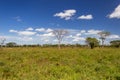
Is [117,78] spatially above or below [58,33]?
below

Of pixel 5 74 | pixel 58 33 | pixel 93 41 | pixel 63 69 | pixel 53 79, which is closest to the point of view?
pixel 53 79

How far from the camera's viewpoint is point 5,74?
10125mm

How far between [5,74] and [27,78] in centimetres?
166

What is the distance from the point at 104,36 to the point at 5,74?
7527 cm

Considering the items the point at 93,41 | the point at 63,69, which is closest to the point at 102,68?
the point at 63,69

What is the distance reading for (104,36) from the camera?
82375 millimetres

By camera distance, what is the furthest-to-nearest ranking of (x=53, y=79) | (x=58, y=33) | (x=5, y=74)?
(x=58, y=33), (x=5, y=74), (x=53, y=79)

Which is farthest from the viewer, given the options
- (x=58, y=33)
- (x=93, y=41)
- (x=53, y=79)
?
(x=58, y=33)

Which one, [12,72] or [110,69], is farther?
[110,69]

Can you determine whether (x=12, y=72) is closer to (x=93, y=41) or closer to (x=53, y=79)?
(x=53, y=79)

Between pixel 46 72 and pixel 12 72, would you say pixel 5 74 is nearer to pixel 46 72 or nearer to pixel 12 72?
pixel 12 72

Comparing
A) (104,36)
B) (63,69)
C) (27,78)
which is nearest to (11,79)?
(27,78)

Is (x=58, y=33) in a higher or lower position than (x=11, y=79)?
higher

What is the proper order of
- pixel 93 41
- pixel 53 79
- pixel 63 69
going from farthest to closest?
pixel 93 41, pixel 63 69, pixel 53 79
